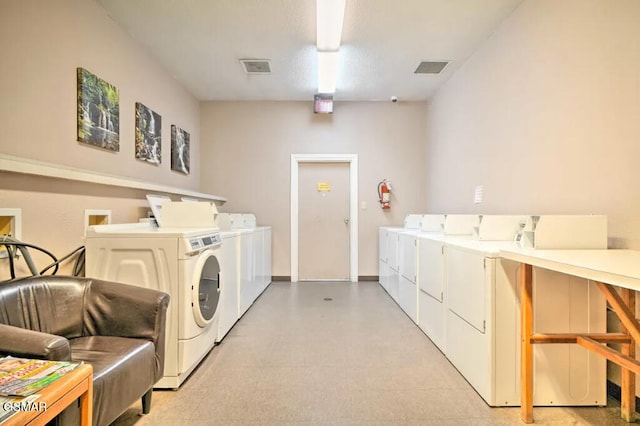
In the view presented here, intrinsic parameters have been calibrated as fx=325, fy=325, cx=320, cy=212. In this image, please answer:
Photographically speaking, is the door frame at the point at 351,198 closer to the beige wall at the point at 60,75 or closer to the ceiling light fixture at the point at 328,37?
the ceiling light fixture at the point at 328,37

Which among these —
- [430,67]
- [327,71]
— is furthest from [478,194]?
[327,71]

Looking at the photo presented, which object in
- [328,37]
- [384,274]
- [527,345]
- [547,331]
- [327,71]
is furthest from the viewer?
[384,274]

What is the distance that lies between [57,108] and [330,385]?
8.64 feet

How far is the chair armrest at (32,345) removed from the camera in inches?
45.1

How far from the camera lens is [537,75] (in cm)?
258

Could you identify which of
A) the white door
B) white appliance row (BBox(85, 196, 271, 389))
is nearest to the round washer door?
white appliance row (BBox(85, 196, 271, 389))

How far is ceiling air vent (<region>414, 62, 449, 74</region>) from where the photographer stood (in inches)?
154

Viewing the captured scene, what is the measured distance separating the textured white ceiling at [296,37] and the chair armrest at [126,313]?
2.40 meters

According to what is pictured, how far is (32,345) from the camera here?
1154 millimetres

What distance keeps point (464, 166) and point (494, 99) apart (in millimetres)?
911

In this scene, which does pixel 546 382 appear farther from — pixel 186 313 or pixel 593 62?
pixel 186 313

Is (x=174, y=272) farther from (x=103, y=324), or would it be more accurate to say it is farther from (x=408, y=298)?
(x=408, y=298)

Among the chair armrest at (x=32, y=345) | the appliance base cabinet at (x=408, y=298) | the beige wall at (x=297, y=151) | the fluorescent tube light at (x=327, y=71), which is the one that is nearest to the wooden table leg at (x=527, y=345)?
the appliance base cabinet at (x=408, y=298)

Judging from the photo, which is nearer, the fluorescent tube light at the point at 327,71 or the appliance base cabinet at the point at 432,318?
the appliance base cabinet at the point at 432,318
